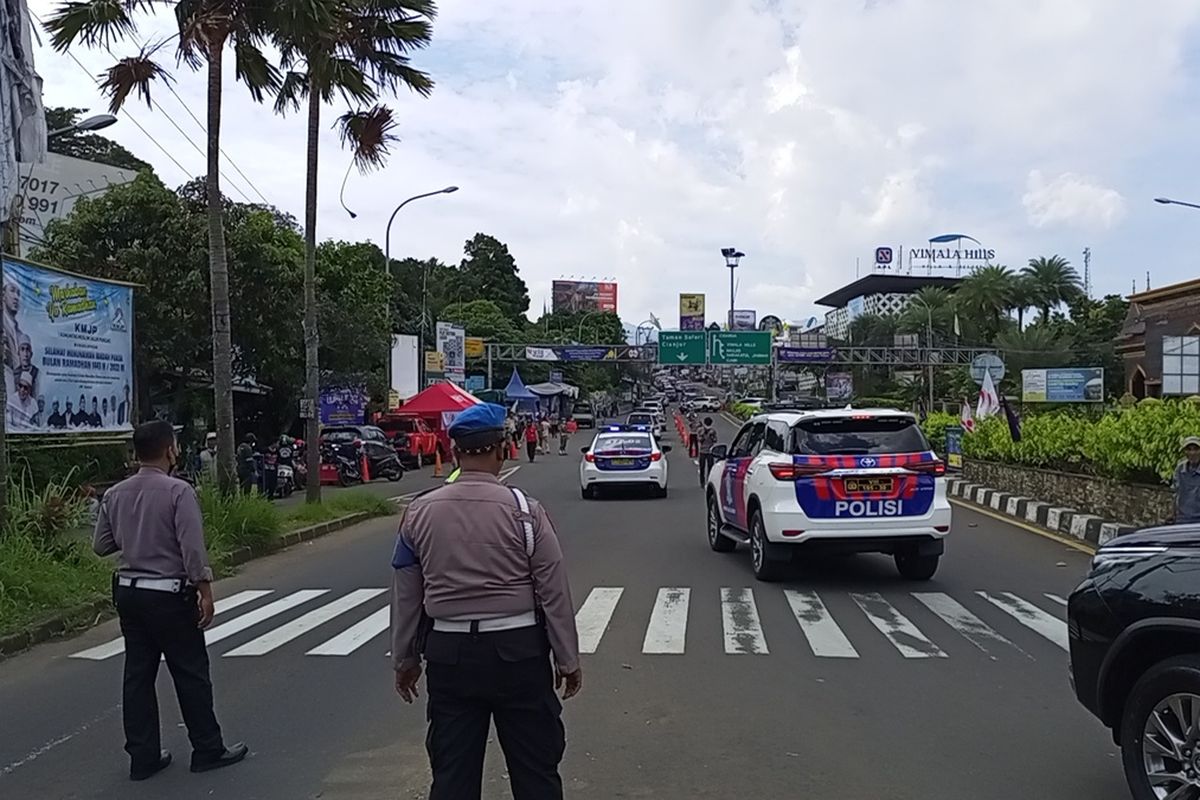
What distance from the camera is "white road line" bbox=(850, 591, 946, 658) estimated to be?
881cm

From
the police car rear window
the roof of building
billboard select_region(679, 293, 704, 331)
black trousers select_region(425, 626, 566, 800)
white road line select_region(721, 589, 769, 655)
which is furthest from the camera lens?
the roof of building

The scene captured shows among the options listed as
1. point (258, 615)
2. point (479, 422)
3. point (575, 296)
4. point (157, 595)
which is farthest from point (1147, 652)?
point (575, 296)

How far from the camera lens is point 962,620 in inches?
400

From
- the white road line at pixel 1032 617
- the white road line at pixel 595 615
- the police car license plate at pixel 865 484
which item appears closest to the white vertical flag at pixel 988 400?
the white road line at pixel 1032 617

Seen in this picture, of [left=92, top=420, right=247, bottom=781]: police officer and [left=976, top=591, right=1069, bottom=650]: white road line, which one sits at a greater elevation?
[left=92, top=420, right=247, bottom=781]: police officer

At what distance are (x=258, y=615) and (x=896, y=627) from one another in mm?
5868

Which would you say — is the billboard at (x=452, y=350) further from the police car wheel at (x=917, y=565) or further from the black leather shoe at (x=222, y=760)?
the black leather shoe at (x=222, y=760)

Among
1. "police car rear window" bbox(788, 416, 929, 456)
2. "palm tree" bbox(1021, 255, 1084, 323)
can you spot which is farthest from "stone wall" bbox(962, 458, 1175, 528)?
"palm tree" bbox(1021, 255, 1084, 323)

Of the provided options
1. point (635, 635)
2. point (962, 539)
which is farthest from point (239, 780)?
point (962, 539)

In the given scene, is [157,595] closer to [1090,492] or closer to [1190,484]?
[1190,484]

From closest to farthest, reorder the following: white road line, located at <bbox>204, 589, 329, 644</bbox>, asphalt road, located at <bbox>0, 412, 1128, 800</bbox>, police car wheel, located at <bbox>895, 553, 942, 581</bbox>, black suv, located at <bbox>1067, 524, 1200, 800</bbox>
A: black suv, located at <bbox>1067, 524, 1200, 800</bbox> → asphalt road, located at <bbox>0, 412, 1128, 800</bbox> → white road line, located at <bbox>204, 589, 329, 644</bbox> → police car wheel, located at <bbox>895, 553, 942, 581</bbox>

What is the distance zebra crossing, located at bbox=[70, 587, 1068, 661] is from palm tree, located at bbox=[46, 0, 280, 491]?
4.49 m

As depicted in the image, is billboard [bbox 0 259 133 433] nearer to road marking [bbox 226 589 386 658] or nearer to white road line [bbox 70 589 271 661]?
white road line [bbox 70 589 271 661]

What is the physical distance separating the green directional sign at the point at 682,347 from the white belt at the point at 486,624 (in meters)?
59.5
